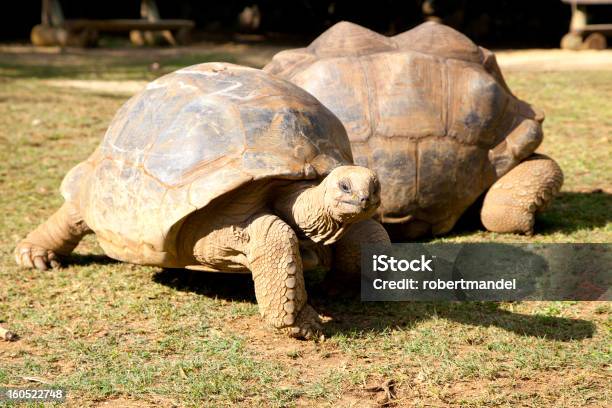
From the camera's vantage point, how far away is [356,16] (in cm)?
1727

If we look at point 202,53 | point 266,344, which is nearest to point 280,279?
point 266,344

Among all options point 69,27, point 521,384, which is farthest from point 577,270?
A: point 69,27

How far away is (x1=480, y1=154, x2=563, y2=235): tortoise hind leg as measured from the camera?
4738 mm

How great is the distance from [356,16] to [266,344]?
48.0ft

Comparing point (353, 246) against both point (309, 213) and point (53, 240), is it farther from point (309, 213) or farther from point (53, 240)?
point (53, 240)

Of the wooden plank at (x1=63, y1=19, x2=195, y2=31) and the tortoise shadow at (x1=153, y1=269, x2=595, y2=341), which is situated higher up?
the wooden plank at (x1=63, y1=19, x2=195, y2=31)

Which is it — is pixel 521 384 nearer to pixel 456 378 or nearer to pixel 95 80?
pixel 456 378

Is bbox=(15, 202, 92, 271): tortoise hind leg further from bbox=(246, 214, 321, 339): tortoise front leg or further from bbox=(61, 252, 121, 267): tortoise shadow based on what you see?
bbox=(246, 214, 321, 339): tortoise front leg

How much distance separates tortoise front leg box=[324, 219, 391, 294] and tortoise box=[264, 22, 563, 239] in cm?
80

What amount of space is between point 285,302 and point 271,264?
0.15 metres

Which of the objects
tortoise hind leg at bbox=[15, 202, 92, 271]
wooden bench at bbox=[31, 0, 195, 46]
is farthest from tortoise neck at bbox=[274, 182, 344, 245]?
wooden bench at bbox=[31, 0, 195, 46]

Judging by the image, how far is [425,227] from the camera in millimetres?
4715

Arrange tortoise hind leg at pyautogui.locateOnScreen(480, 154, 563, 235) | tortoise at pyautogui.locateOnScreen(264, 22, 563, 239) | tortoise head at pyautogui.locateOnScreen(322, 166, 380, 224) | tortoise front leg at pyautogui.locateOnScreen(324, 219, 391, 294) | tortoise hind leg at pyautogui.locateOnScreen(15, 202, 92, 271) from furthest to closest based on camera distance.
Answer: tortoise hind leg at pyautogui.locateOnScreen(480, 154, 563, 235), tortoise at pyautogui.locateOnScreen(264, 22, 563, 239), tortoise hind leg at pyautogui.locateOnScreen(15, 202, 92, 271), tortoise front leg at pyautogui.locateOnScreen(324, 219, 391, 294), tortoise head at pyautogui.locateOnScreen(322, 166, 380, 224)

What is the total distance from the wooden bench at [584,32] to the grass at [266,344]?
29.5 ft
